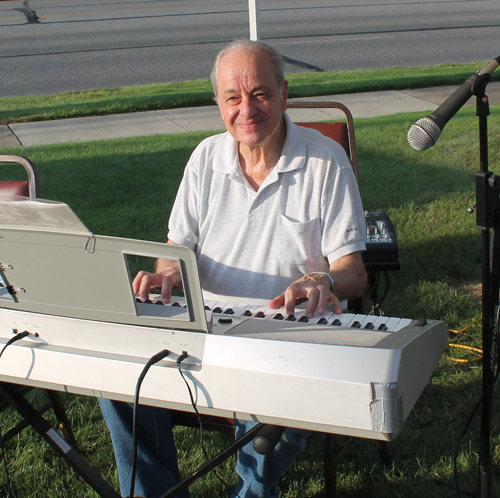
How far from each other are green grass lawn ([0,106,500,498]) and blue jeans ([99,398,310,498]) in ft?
1.29

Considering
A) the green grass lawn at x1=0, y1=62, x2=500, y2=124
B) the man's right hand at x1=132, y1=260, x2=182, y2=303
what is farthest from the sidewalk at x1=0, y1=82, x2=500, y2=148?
the man's right hand at x1=132, y1=260, x2=182, y2=303

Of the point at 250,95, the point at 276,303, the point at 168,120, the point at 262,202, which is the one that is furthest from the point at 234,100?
the point at 168,120

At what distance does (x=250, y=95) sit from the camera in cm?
216

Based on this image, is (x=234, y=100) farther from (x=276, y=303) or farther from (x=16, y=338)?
(x=16, y=338)

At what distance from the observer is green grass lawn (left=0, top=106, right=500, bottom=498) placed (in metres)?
2.36

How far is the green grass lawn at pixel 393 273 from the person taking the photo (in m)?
2.36

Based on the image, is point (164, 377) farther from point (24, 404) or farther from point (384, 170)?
point (384, 170)

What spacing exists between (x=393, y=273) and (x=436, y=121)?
2.61 m

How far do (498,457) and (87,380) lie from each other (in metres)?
1.71

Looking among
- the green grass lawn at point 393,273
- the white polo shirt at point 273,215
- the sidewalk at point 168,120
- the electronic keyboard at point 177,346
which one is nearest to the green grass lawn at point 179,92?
the sidewalk at point 168,120

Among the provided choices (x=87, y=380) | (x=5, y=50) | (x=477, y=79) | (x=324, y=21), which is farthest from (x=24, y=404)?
(x=324, y=21)

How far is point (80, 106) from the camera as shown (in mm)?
8414

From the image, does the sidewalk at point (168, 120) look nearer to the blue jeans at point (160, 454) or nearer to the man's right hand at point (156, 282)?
the man's right hand at point (156, 282)

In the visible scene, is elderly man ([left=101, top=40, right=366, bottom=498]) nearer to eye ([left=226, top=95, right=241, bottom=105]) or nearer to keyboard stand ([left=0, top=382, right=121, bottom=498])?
eye ([left=226, top=95, right=241, bottom=105])
